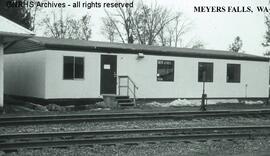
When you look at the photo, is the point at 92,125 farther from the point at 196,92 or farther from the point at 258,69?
the point at 258,69

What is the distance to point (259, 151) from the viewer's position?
927 centimetres

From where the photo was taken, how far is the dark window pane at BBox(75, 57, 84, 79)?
19.7m

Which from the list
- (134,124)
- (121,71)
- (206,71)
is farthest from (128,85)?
(134,124)

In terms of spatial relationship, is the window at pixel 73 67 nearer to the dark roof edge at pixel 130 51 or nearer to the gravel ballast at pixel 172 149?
the dark roof edge at pixel 130 51

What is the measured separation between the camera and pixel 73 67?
64.2ft

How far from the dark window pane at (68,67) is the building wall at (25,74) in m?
1.07

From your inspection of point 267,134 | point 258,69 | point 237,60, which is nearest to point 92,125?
point 267,134

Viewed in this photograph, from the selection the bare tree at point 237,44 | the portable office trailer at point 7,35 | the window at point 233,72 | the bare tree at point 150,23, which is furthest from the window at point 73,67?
the bare tree at point 237,44

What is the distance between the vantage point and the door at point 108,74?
2045 cm

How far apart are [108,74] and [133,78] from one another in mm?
1507

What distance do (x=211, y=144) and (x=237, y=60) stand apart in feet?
51.6

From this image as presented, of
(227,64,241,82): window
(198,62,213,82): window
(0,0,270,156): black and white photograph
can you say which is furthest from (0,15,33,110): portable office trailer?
(227,64,241,82): window

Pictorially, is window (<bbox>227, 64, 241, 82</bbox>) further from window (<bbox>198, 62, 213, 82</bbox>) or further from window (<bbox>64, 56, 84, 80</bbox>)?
window (<bbox>64, 56, 84, 80</bbox>)

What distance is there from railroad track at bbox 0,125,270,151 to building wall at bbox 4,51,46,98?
9264mm
